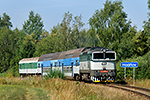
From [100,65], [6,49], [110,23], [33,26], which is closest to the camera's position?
[100,65]

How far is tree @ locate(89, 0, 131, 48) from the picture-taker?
162ft

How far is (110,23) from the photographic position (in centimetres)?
5028

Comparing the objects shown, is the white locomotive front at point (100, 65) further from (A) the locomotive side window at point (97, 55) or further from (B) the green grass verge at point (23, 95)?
(B) the green grass verge at point (23, 95)

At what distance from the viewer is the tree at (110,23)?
49438 mm

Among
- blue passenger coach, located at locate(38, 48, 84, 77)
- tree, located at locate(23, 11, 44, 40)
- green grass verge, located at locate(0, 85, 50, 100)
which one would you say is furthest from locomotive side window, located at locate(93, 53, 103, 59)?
tree, located at locate(23, 11, 44, 40)

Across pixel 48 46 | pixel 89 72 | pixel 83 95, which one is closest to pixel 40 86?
pixel 89 72

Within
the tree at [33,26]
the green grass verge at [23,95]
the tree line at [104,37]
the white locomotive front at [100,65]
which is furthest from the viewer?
the tree at [33,26]

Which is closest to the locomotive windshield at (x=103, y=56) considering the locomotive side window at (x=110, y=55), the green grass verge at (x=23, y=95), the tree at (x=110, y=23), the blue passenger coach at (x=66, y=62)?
the locomotive side window at (x=110, y=55)

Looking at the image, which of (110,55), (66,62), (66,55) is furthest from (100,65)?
(66,55)

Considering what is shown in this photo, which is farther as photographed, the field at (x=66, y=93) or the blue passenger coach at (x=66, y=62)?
the blue passenger coach at (x=66, y=62)

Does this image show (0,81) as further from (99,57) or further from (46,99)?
(46,99)

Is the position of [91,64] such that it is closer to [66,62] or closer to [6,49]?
[66,62]

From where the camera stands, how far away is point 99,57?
24.1 m

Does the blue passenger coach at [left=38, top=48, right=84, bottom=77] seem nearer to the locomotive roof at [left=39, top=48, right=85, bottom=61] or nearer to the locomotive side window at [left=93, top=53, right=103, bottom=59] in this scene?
the locomotive roof at [left=39, top=48, right=85, bottom=61]
